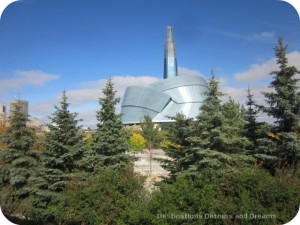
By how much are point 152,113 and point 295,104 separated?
130ft

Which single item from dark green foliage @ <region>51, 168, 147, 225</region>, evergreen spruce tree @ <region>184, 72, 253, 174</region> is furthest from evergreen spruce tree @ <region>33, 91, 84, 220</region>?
evergreen spruce tree @ <region>184, 72, 253, 174</region>

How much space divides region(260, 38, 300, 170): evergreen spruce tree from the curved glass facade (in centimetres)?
3826

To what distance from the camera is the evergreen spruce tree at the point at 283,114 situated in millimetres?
8367

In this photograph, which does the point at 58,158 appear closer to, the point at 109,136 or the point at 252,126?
the point at 109,136

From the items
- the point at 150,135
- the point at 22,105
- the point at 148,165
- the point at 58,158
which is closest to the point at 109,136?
the point at 58,158

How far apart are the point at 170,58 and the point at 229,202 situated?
175ft

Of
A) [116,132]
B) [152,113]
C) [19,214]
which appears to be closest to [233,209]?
[116,132]

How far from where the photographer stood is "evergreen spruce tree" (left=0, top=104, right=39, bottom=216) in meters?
9.97

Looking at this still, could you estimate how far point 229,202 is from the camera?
6.12 m

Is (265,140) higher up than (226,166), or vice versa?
(265,140)

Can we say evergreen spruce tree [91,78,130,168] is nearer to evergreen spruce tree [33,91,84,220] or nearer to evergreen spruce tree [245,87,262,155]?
evergreen spruce tree [33,91,84,220]

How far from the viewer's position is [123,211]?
6.88 metres

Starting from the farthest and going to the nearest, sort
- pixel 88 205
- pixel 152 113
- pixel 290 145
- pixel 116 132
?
pixel 152 113 → pixel 116 132 → pixel 290 145 → pixel 88 205

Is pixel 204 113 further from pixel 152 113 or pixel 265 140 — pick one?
pixel 152 113
